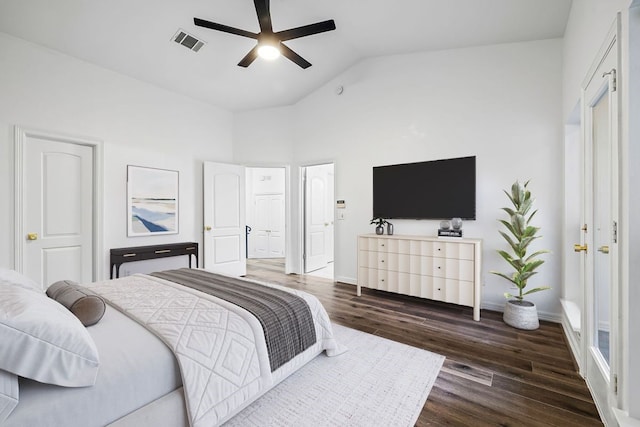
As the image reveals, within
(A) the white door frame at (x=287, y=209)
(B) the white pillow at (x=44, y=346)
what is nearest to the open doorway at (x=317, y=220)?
(A) the white door frame at (x=287, y=209)

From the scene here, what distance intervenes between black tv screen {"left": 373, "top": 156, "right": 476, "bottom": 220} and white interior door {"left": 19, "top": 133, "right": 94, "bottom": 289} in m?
3.74

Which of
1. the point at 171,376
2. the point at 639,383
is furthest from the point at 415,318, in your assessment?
the point at 171,376

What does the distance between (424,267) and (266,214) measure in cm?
494

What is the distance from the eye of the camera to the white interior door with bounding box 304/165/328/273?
5.33 meters

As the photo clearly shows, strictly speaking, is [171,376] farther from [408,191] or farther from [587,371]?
[408,191]

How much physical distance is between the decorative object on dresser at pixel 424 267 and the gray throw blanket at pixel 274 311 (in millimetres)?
1888

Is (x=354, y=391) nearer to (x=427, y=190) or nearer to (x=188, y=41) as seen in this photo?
(x=427, y=190)

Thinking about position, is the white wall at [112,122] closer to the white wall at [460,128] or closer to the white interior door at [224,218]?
the white interior door at [224,218]

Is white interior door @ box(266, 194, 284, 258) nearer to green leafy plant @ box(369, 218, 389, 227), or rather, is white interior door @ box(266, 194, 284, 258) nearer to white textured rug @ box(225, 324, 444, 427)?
green leafy plant @ box(369, 218, 389, 227)

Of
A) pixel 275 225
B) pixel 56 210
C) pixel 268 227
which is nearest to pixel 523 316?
pixel 56 210

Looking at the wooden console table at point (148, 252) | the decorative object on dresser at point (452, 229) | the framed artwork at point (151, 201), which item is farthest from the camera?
the framed artwork at point (151, 201)

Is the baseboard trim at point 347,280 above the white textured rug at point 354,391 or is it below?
above

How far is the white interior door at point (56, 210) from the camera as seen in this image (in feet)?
10.1

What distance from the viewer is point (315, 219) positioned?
18.4ft
